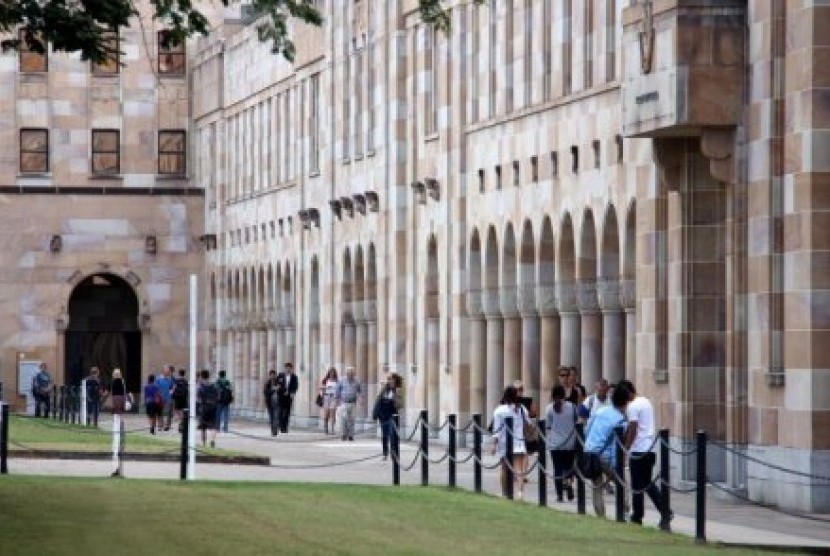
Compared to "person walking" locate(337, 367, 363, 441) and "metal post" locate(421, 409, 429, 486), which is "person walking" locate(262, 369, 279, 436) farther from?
"metal post" locate(421, 409, 429, 486)

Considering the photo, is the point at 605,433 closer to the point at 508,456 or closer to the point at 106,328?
the point at 508,456

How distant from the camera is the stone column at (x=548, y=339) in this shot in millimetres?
58719

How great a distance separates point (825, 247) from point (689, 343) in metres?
5.67

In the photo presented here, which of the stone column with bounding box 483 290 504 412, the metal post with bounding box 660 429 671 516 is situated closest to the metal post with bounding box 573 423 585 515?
the metal post with bounding box 660 429 671 516

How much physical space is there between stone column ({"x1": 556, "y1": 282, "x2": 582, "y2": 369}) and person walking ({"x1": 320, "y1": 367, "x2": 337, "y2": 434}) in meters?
16.8

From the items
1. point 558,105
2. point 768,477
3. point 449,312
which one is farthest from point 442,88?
point 768,477

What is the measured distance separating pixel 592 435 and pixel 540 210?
69.5 ft

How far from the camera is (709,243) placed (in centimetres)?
4634

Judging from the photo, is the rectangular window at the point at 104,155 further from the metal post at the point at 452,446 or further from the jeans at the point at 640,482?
the jeans at the point at 640,482

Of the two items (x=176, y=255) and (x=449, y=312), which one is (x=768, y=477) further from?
(x=176, y=255)

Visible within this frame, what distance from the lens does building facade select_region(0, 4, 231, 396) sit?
102 meters

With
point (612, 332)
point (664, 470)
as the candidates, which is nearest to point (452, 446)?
point (664, 470)

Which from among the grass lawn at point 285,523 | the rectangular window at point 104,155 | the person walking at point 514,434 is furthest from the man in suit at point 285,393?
the grass lawn at point 285,523

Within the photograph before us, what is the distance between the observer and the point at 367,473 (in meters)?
52.6
